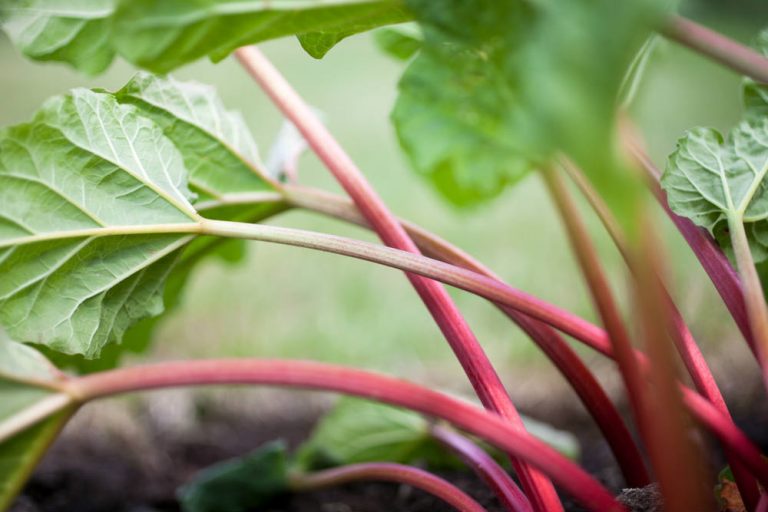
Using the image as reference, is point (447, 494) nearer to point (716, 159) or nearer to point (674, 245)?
point (716, 159)

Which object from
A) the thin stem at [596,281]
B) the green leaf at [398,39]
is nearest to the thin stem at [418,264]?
the thin stem at [596,281]

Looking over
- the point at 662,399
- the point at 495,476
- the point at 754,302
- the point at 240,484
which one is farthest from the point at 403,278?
the point at 662,399

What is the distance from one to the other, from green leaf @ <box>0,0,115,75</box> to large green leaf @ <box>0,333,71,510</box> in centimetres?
30

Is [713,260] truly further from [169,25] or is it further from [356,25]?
[169,25]

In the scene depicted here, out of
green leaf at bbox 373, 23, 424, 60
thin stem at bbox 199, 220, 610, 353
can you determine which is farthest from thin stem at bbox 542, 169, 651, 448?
green leaf at bbox 373, 23, 424, 60

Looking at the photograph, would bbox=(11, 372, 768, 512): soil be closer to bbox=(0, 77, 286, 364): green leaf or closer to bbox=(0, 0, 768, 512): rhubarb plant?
bbox=(0, 0, 768, 512): rhubarb plant

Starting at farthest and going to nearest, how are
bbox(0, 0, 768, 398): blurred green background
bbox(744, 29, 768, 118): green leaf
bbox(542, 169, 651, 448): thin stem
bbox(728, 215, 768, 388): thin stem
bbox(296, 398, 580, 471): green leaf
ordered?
bbox(0, 0, 768, 398): blurred green background
bbox(296, 398, 580, 471): green leaf
bbox(744, 29, 768, 118): green leaf
bbox(728, 215, 768, 388): thin stem
bbox(542, 169, 651, 448): thin stem

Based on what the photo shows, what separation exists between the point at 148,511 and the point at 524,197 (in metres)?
2.00

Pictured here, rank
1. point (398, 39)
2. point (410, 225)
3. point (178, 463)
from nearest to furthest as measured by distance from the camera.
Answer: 1. point (410, 225)
2. point (398, 39)
3. point (178, 463)

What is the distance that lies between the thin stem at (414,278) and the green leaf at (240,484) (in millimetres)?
445

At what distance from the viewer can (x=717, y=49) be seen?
1.99 ft

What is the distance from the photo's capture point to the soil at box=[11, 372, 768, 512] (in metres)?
1.11

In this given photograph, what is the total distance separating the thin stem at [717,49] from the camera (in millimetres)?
601

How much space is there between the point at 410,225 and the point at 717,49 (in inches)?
14.2
